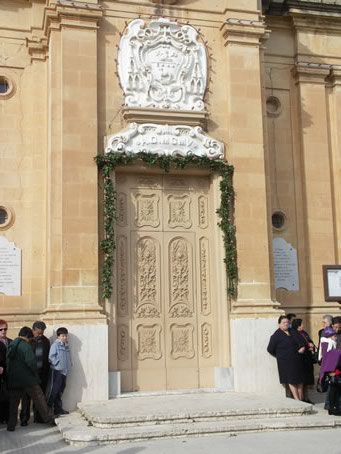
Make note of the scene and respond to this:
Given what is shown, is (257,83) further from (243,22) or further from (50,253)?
(50,253)

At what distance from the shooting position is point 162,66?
13008mm

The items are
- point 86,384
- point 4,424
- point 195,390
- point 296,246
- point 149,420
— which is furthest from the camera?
point 296,246

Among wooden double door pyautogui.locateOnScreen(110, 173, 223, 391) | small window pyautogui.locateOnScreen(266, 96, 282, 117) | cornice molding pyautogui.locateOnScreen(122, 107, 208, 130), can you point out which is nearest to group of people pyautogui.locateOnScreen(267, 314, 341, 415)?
wooden double door pyautogui.locateOnScreen(110, 173, 223, 391)

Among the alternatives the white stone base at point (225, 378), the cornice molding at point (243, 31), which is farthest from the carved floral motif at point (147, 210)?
the cornice molding at point (243, 31)

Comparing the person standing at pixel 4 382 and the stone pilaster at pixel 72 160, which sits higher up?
the stone pilaster at pixel 72 160

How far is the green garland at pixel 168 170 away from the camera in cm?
1210

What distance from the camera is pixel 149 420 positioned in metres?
9.73

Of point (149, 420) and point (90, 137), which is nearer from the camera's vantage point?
point (149, 420)

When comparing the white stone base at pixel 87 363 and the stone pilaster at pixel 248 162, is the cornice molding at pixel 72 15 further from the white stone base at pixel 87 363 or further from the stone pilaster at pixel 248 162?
the white stone base at pixel 87 363

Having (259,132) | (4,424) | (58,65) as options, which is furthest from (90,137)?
(4,424)

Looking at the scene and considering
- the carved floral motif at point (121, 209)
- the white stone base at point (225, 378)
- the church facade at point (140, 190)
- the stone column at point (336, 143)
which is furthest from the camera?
the stone column at point (336, 143)

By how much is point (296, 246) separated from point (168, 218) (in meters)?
3.34

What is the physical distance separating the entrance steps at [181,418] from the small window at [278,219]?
4479 millimetres

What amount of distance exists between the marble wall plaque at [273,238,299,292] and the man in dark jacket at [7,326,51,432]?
6075mm
